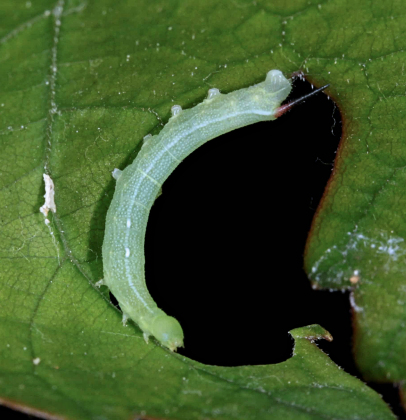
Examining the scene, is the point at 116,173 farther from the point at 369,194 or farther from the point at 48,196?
the point at 369,194

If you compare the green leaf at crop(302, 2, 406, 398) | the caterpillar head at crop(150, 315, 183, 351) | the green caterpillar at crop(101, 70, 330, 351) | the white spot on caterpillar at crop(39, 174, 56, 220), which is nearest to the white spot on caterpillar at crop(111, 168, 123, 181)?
the green caterpillar at crop(101, 70, 330, 351)

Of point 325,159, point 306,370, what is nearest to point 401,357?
point 306,370

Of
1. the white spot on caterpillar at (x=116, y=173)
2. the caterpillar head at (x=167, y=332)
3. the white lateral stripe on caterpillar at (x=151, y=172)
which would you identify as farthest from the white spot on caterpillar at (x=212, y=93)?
the caterpillar head at (x=167, y=332)

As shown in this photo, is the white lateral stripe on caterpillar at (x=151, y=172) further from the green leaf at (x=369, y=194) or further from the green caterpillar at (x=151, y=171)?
the green leaf at (x=369, y=194)

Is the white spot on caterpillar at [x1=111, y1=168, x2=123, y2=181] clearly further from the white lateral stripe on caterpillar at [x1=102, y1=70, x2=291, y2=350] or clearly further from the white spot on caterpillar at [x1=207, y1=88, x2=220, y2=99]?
the white spot on caterpillar at [x1=207, y1=88, x2=220, y2=99]

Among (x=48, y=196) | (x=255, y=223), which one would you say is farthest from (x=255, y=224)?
(x=48, y=196)

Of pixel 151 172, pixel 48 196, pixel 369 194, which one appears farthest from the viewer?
pixel 151 172
